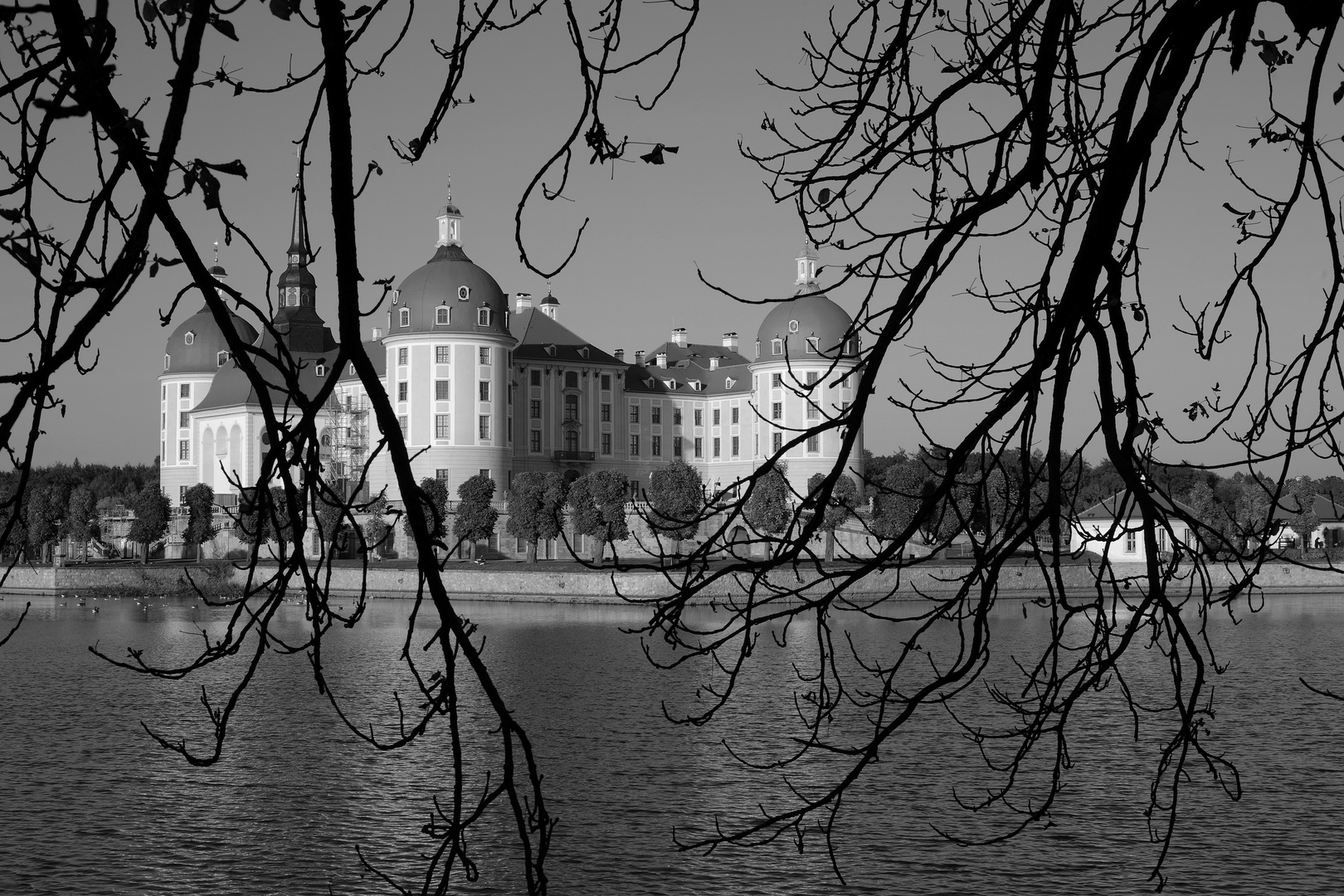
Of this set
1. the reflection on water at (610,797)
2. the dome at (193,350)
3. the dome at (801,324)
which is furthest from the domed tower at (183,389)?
the reflection on water at (610,797)

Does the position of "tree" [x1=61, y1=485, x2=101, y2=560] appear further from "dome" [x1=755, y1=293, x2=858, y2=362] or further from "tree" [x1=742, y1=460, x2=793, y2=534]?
"dome" [x1=755, y1=293, x2=858, y2=362]

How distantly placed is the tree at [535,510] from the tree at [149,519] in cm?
1284

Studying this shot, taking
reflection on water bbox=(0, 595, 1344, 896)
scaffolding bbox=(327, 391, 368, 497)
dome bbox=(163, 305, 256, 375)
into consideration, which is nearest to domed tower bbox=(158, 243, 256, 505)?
dome bbox=(163, 305, 256, 375)

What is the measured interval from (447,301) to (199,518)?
43.9 ft

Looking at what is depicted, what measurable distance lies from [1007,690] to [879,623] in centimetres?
1627

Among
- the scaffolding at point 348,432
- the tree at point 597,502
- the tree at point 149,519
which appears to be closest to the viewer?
the tree at point 597,502

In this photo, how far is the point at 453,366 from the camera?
6194cm

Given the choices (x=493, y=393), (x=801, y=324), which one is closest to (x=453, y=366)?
(x=493, y=393)

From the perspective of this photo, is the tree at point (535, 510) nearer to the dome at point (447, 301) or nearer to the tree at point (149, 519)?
the dome at point (447, 301)

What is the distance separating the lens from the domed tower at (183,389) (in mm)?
68312

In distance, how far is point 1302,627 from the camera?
36.2 meters

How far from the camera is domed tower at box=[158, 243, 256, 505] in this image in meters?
68.3

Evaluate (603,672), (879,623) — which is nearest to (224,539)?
(879,623)

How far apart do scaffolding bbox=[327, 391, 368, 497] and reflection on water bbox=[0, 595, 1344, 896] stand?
107 ft
